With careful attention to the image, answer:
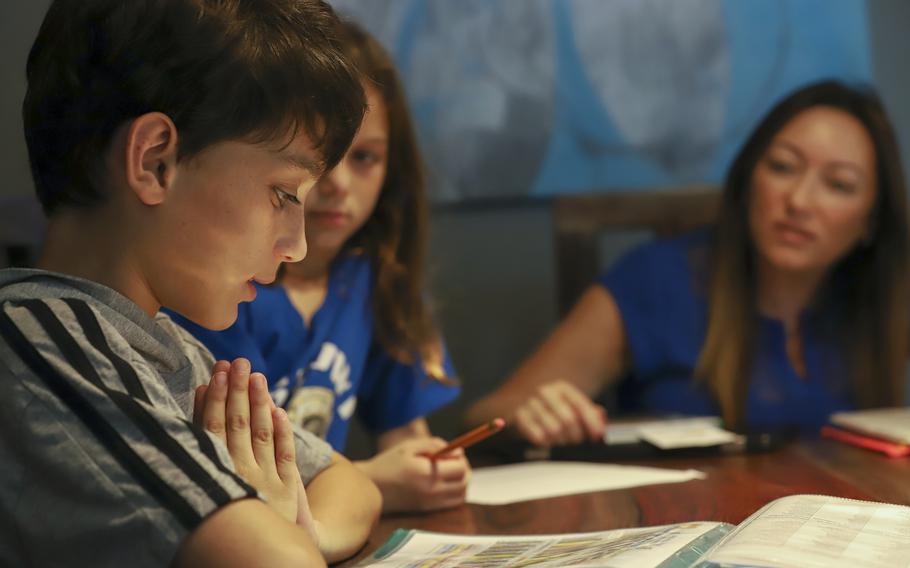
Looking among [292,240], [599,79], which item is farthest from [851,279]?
[292,240]

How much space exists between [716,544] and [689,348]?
99cm

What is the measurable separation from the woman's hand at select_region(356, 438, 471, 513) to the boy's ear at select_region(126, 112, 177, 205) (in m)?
0.43

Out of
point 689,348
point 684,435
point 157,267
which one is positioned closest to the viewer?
point 157,267

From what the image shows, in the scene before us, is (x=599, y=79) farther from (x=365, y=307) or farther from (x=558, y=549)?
(x=558, y=549)

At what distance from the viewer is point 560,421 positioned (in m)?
1.23

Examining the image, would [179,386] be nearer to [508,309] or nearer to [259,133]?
[259,133]

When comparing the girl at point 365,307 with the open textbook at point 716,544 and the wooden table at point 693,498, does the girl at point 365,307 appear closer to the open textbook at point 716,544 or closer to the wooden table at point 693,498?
the wooden table at point 693,498

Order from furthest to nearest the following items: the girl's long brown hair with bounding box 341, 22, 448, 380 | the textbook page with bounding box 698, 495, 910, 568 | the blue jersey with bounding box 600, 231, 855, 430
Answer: the blue jersey with bounding box 600, 231, 855, 430, the girl's long brown hair with bounding box 341, 22, 448, 380, the textbook page with bounding box 698, 495, 910, 568

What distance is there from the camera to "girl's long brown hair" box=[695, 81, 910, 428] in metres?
1.57

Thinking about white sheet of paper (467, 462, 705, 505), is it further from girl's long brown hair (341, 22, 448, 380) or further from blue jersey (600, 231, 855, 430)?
blue jersey (600, 231, 855, 430)

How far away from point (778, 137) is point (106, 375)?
133 cm

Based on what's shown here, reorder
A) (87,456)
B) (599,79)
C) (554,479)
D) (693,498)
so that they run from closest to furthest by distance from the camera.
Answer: (87,456) < (693,498) < (554,479) < (599,79)

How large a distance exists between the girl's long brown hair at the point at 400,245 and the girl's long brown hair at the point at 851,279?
480mm

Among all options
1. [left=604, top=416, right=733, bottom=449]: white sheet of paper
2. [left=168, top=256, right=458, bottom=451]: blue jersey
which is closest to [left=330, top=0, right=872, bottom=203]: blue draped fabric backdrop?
[left=168, top=256, right=458, bottom=451]: blue jersey
